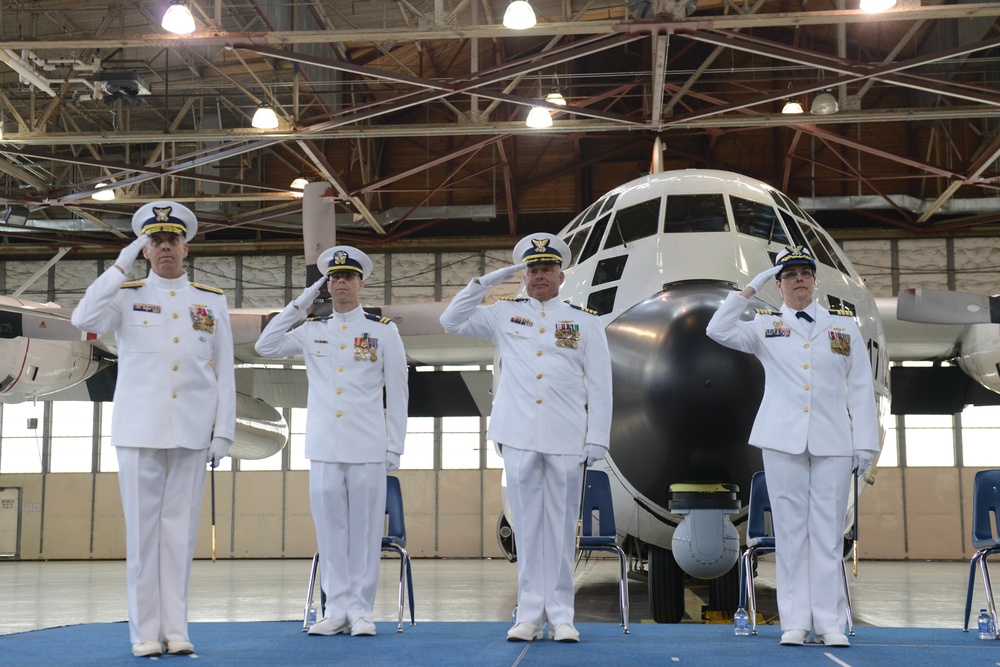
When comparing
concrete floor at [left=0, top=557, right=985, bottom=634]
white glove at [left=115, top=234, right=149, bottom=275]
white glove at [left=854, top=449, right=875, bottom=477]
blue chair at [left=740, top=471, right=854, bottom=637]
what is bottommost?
concrete floor at [left=0, top=557, right=985, bottom=634]

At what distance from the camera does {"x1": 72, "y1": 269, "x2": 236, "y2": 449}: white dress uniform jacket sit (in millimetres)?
4426

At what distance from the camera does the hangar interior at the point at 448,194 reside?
19.6m

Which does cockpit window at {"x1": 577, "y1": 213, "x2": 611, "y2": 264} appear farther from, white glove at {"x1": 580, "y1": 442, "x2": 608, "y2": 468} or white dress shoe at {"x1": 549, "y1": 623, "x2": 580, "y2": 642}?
white dress shoe at {"x1": 549, "y1": 623, "x2": 580, "y2": 642}

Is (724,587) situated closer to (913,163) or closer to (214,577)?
(214,577)

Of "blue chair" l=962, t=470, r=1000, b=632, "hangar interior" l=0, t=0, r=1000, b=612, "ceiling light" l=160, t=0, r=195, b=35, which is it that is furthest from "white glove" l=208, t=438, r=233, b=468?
"hangar interior" l=0, t=0, r=1000, b=612

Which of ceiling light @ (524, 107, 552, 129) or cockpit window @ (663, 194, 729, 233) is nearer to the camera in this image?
cockpit window @ (663, 194, 729, 233)

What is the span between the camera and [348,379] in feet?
17.9

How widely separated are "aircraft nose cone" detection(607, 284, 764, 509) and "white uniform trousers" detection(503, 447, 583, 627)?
965mm

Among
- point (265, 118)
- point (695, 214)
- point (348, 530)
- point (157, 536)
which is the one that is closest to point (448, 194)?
point (265, 118)

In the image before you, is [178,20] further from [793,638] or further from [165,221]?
[793,638]

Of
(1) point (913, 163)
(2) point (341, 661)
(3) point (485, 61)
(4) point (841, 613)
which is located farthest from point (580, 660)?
(3) point (485, 61)

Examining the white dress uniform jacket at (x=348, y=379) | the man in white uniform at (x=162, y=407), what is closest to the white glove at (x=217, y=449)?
the man in white uniform at (x=162, y=407)

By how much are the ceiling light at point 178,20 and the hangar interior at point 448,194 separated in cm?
636

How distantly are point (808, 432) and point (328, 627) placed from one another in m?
2.62
